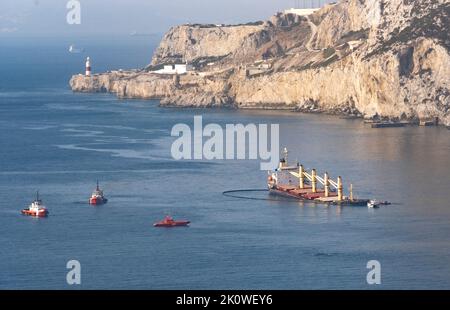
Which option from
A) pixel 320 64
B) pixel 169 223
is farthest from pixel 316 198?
pixel 320 64

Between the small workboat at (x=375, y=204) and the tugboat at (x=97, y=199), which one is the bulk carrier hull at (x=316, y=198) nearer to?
the small workboat at (x=375, y=204)

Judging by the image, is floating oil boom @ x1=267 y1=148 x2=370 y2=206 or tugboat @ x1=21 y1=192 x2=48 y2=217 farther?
floating oil boom @ x1=267 y1=148 x2=370 y2=206

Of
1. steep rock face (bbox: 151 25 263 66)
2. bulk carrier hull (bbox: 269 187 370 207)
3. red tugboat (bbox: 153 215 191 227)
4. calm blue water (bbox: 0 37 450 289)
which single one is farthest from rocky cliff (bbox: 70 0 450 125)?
red tugboat (bbox: 153 215 191 227)

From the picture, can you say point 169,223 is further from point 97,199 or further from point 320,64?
point 320,64

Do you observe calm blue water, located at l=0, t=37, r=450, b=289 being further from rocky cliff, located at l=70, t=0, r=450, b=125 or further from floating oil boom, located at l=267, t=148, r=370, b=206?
rocky cliff, located at l=70, t=0, r=450, b=125


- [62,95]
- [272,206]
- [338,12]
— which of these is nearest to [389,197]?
[272,206]
